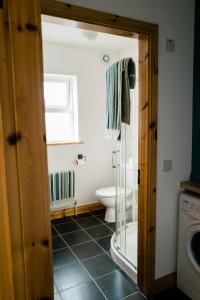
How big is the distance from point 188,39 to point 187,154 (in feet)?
3.03

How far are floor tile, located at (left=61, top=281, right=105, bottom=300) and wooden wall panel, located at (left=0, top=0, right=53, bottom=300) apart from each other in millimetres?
1050

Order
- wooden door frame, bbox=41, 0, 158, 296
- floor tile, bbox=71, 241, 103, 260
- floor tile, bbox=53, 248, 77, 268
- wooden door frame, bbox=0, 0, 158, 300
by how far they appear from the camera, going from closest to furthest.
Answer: wooden door frame, bbox=0, 0, 158, 300, wooden door frame, bbox=41, 0, 158, 296, floor tile, bbox=53, 248, 77, 268, floor tile, bbox=71, 241, 103, 260

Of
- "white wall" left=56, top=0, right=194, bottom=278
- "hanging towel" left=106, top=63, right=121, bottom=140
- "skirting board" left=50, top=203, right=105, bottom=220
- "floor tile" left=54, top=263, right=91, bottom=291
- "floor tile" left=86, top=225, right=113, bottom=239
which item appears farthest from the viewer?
"skirting board" left=50, top=203, right=105, bottom=220

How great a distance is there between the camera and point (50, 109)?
338 cm

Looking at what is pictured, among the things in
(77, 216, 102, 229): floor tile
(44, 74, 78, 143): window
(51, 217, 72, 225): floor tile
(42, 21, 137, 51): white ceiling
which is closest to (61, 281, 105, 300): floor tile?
(77, 216, 102, 229): floor tile

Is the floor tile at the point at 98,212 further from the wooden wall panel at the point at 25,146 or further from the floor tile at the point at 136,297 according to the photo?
the wooden wall panel at the point at 25,146

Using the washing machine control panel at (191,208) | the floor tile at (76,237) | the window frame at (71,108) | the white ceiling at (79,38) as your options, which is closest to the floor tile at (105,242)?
the floor tile at (76,237)

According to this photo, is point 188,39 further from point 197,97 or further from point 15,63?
point 15,63

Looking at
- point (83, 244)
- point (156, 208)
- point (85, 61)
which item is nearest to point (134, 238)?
point (83, 244)

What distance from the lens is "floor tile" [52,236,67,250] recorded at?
104 inches

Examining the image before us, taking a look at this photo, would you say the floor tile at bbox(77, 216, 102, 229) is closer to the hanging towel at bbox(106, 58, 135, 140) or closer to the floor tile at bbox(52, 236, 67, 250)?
the floor tile at bbox(52, 236, 67, 250)

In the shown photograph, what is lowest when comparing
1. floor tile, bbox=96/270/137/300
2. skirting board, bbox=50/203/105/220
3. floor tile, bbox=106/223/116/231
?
floor tile, bbox=96/270/137/300

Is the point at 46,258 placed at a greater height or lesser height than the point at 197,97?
lesser

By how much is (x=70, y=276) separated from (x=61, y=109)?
2.22 meters
